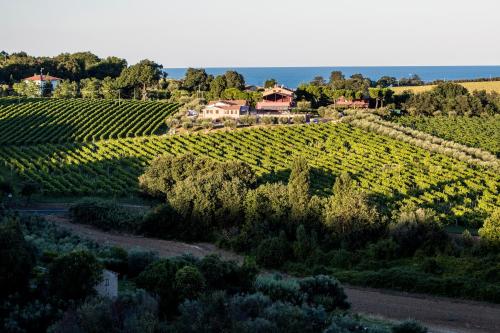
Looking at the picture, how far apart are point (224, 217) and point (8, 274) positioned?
1810 centimetres

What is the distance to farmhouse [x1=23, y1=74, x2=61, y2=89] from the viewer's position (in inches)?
3423

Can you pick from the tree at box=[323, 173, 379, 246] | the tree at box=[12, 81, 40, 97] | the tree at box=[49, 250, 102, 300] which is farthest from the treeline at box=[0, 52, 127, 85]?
the tree at box=[49, 250, 102, 300]

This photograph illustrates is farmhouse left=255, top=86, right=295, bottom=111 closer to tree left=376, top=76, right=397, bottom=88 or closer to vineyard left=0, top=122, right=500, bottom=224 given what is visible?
vineyard left=0, top=122, right=500, bottom=224

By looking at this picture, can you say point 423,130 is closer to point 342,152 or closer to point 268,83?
point 342,152

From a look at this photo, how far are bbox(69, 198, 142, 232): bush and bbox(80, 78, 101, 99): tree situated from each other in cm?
4897

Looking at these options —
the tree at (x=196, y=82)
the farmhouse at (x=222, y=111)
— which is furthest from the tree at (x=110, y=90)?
the farmhouse at (x=222, y=111)

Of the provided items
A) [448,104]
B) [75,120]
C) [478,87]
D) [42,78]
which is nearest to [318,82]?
[478,87]

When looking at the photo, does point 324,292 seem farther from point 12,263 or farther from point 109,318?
point 12,263

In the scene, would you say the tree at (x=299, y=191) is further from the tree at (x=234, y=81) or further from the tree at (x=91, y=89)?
the tree at (x=91, y=89)

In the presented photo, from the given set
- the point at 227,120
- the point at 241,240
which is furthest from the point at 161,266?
the point at 227,120

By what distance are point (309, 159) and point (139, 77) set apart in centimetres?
4322

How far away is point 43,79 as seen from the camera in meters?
88.5

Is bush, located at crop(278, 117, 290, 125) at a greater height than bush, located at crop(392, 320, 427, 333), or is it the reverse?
bush, located at crop(278, 117, 290, 125)

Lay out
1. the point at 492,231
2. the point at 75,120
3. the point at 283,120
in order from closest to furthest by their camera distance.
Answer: the point at 492,231, the point at 283,120, the point at 75,120
